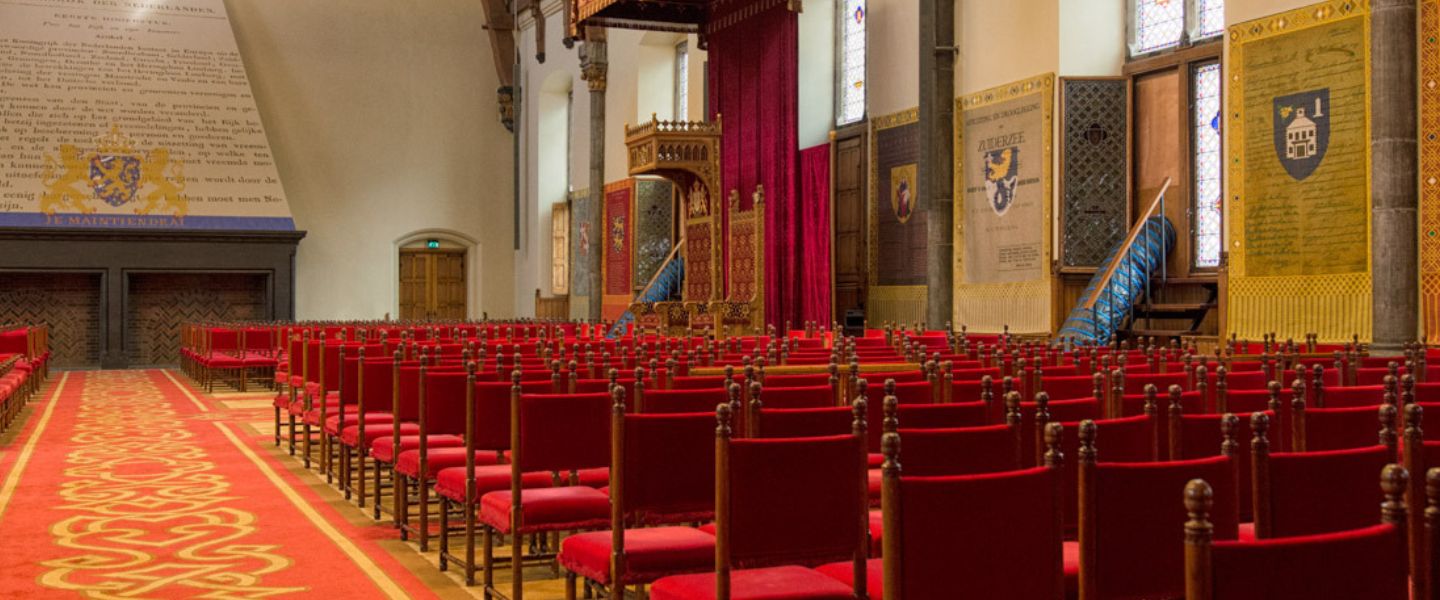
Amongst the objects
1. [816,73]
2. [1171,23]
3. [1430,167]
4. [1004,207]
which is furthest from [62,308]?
[1430,167]

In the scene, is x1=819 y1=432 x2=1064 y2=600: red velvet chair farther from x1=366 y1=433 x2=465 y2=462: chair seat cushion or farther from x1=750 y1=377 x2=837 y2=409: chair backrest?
x1=366 y1=433 x2=465 y2=462: chair seat cushion

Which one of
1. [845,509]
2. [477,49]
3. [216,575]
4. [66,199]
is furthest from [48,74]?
[845,509]

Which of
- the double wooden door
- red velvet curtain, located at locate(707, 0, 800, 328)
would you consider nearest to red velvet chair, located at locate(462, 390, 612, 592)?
red velvet curtain, located at locate(707, 0, 800, 328)

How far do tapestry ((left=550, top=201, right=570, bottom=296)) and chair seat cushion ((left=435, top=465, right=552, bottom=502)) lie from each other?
20319 mm

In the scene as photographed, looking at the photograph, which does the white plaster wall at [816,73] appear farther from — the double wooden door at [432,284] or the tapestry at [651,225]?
the double wooden door at [432,284]

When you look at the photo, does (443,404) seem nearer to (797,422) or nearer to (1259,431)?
(797,422)

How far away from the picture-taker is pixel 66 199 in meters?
21.2

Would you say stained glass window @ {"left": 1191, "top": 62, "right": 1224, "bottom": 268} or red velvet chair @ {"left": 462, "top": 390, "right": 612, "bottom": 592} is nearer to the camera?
red velvet chair @ {"left": 462, "top": 390, "right": 612, "bottom": 592}

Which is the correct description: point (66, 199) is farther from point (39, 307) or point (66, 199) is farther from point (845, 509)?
point (845, 509)

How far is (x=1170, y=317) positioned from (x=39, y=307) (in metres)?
18.1

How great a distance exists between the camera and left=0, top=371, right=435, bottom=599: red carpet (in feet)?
15.8

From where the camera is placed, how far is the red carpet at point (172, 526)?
4.81 metres

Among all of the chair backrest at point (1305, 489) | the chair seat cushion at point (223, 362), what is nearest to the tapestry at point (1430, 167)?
the chair backrest at point (1305, 489)

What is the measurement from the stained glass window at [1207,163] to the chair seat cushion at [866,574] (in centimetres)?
982
